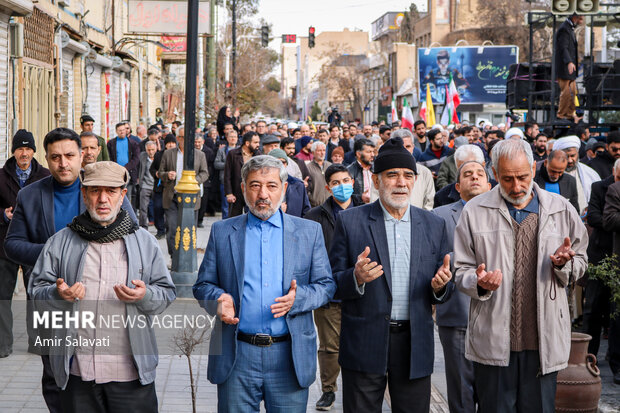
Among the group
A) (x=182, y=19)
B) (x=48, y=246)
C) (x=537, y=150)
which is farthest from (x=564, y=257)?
(x=537, y=150)

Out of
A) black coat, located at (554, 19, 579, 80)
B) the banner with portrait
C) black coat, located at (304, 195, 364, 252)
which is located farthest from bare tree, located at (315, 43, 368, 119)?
black coat, located at (304, 195, 364, 252)

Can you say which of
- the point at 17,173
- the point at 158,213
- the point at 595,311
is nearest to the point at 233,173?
the point at 158,213

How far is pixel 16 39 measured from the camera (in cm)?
1468

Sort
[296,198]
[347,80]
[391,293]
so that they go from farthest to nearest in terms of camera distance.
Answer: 1. [347,80]
2. [296,198]
3. [391,293]

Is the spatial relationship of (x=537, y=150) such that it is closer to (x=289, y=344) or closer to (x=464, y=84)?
(x=289, y=344)

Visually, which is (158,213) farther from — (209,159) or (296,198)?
(296,198)

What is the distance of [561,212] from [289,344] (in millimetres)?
1673

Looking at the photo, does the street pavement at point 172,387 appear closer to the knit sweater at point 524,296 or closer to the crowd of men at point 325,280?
the crowd of men at point 325,280

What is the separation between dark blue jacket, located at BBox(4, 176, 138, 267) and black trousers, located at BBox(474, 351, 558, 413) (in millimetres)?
2648

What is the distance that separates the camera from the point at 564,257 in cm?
474

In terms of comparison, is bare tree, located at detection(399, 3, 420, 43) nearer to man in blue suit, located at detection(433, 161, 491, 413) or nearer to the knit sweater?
man in blue suit, located at detection(433, 161, 491, 413)

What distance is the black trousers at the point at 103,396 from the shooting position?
4.61 m

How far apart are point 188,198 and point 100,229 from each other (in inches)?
271

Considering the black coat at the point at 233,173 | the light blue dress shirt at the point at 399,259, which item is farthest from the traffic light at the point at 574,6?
the light blue dress shirt at the point at 399,259
